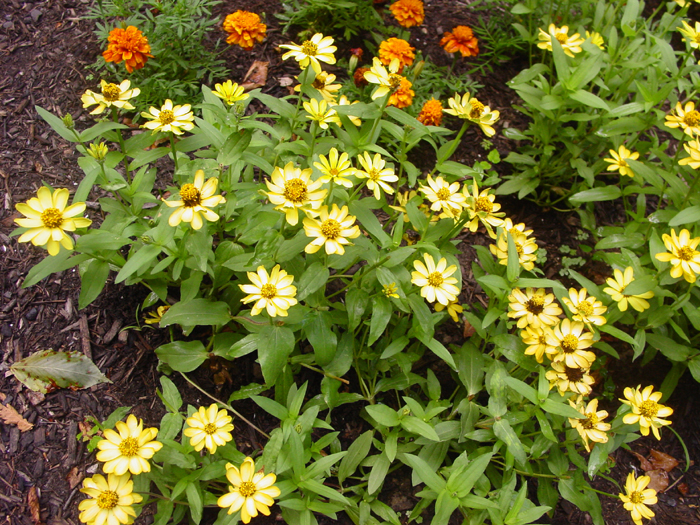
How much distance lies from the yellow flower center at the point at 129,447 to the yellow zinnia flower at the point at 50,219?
778 mm

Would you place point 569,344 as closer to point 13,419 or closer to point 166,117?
point 166,117

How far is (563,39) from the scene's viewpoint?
343 cm

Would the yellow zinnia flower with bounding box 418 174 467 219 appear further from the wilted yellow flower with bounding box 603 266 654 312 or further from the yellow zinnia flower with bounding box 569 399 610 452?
the yellow zinnia flower with bounding box 569 399 610 452

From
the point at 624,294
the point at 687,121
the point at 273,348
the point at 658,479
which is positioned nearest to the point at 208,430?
the point at 273,348

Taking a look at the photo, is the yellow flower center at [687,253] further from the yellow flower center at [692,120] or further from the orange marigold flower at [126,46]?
the orange marigold flower at [126,46]

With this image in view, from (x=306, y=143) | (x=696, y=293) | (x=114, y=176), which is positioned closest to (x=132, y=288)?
(x=114, y=176)

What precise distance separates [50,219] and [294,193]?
96cm

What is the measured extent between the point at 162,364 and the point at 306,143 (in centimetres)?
137

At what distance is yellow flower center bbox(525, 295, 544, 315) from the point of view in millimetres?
2459

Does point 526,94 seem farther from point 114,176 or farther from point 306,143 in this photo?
point 114,176

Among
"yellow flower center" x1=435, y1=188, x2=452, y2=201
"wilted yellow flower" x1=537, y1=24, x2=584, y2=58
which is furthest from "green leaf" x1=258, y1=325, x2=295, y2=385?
"wilted yellow flower" x1=537, y1=24, x2=584, y2=58

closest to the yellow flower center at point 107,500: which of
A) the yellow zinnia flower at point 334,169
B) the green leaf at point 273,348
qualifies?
the green leaf at point 273,348

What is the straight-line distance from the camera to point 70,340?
272cm

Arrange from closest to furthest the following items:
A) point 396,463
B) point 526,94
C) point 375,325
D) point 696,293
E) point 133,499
→ point 133,499 < point 375,325 < point 396,463 < point 696,293 < point 526,94
